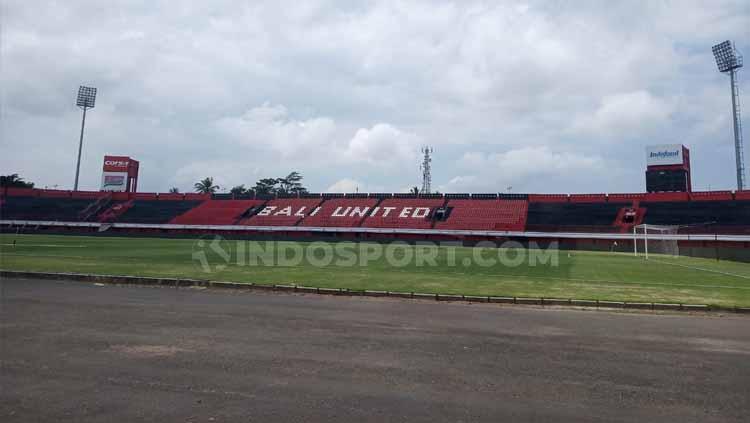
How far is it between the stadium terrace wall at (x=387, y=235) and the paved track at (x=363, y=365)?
38.0 metres

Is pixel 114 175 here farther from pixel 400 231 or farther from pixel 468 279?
pixel 468 279

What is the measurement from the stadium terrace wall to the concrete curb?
33.2m

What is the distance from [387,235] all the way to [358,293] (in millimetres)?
42424

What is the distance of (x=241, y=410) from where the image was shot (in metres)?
4.55

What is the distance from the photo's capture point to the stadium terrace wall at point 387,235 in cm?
4088

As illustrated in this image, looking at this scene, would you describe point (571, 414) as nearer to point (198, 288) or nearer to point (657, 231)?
point (198, 288)

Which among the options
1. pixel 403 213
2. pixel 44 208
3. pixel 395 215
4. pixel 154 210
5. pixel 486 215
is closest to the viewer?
pixel 486 215

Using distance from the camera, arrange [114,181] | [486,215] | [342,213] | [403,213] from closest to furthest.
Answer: [486,215] < [403,213] < [342,213] < [114,181]

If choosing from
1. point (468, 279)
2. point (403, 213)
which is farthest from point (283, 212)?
point (468, 279)

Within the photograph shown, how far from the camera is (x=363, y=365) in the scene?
6.17 metres

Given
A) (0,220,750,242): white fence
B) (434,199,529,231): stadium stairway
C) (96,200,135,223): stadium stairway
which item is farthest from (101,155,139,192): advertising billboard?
(434,199,529,231): stadium stairway

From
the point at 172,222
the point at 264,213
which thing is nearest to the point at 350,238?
the point at 264,213

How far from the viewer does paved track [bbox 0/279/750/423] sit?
4.63 metres

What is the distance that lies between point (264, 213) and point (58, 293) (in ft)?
171
